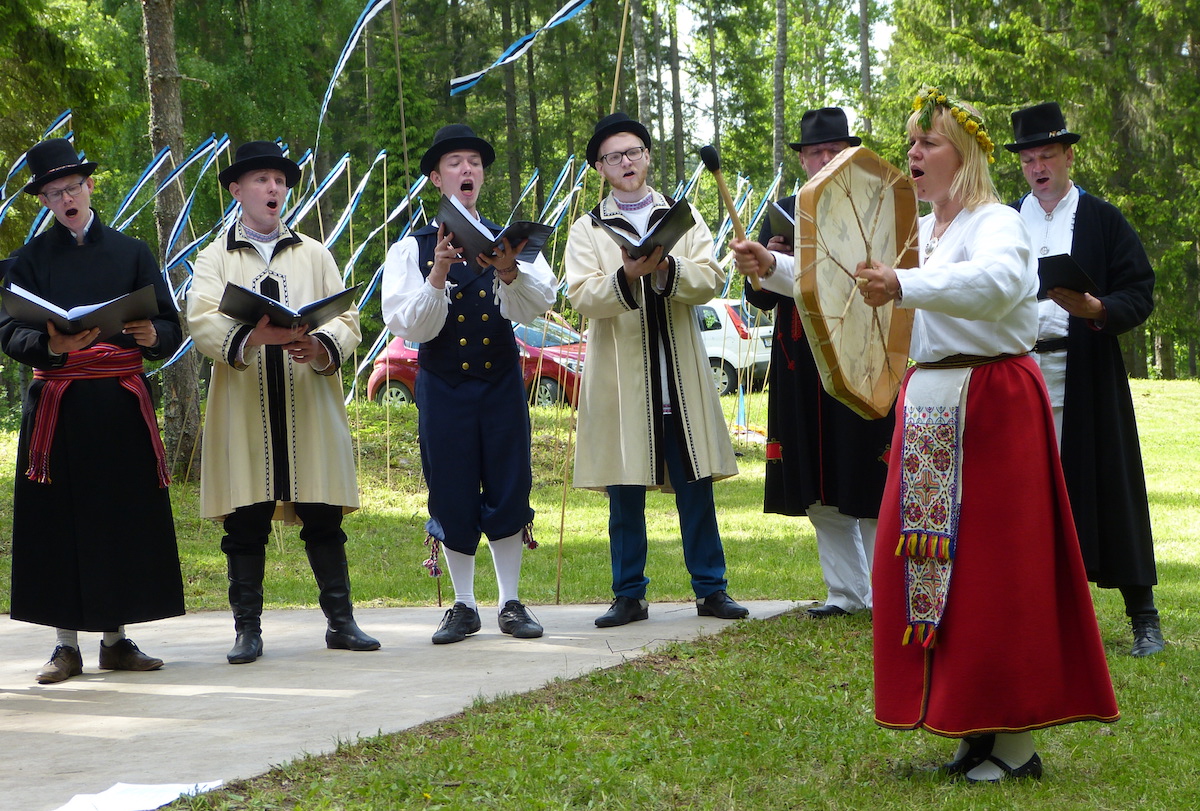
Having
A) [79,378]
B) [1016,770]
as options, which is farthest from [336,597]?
[1016,770]

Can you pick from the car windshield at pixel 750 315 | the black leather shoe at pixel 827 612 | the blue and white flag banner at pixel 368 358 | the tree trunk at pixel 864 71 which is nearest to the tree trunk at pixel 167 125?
the blue and white flag banner at pixel 368 358

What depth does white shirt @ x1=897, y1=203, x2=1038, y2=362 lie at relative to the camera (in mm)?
3270

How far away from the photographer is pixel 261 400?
526cm

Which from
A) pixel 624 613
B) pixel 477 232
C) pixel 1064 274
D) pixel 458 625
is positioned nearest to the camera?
pixel 1064 274

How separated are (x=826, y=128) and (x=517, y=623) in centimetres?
254

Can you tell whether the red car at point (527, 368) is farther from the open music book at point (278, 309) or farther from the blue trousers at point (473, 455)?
the open music book at point (278, 309)

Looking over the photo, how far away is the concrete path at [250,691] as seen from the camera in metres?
3.71

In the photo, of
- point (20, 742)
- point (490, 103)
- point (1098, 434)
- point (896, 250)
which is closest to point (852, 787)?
point (896, 250)

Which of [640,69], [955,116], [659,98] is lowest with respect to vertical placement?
[955,116]

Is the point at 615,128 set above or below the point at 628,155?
above

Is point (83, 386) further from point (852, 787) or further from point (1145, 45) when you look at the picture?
point (1145, 45)

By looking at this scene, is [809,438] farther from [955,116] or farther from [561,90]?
[561,90]

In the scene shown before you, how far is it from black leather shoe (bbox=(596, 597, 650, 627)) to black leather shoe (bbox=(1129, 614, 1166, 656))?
2.09 meters

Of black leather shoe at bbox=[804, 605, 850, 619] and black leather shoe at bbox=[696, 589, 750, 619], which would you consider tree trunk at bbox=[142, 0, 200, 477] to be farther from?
black leather shoe at bbox=[804, 605, 850, 619]
